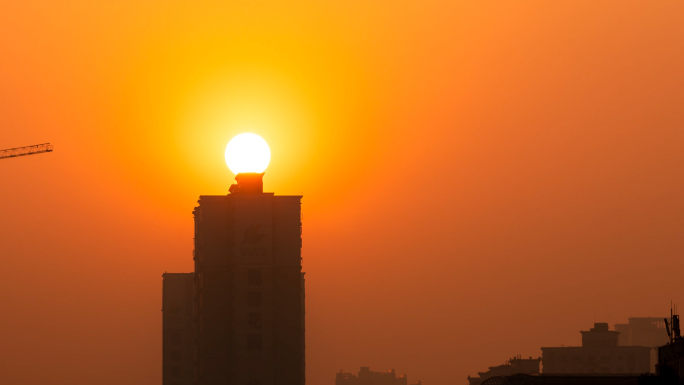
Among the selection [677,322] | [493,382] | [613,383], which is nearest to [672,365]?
[677,322]

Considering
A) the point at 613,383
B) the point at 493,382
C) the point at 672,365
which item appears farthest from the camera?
the point at 493,382

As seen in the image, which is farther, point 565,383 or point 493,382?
point 493,382

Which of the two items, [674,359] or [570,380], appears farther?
[570,380]

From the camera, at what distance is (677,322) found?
149 m

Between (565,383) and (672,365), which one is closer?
(672,365)

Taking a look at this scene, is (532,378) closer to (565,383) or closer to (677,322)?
(565,383)

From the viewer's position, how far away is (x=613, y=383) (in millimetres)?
162375

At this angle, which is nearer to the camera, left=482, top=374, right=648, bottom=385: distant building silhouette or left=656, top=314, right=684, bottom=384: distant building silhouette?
left=656, top=314, right=684, bottom=384: distant building silhouette

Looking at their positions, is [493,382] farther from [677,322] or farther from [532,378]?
[677,322]

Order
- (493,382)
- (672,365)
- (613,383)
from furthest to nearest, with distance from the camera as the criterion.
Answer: (493,382), (613,383), (672,365)

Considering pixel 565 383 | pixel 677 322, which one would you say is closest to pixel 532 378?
pixel 565 383

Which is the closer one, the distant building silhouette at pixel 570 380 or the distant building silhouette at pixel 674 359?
the distant building silhouette at pixel 674 359

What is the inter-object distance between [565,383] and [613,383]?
537 centimetres

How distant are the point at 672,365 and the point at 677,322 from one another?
220 inches
